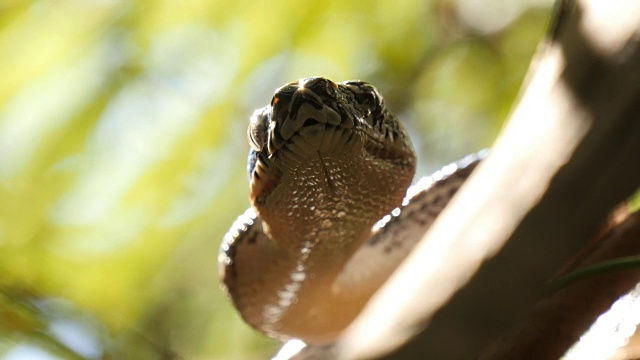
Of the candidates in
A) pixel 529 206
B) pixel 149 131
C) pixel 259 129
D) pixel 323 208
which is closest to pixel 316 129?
pixel 259 129

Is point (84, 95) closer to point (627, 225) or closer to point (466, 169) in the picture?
point (466, 169)

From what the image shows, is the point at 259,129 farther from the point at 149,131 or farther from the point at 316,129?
the point at 149,131

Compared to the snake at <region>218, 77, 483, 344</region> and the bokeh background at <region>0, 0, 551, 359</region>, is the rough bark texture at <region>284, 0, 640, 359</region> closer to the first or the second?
the snake at <region>218, 77, 483, 344</region>

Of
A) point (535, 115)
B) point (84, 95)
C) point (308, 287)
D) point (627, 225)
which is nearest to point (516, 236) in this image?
point (535, 115)

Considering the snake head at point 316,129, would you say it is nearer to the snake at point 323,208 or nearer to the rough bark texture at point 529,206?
the snake at point 323,208

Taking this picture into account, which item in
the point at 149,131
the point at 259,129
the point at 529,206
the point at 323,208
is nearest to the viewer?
the point at 529,206

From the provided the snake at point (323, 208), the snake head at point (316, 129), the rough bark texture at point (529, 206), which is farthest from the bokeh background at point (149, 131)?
the rough bark texture at point (529, 206)
